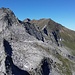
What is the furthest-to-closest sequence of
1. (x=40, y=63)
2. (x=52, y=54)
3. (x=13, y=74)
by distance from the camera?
1. (x=52, y=54)
2. (x=40, y=63)
3. (x=13, y=74)

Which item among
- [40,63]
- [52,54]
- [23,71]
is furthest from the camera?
[52,54]

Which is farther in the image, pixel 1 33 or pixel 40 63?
pixel 1 33

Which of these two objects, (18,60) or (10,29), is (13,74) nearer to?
(18,60)

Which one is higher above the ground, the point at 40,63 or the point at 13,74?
the point at 40,63

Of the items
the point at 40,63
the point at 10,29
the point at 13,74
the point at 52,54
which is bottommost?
the point at 13,74

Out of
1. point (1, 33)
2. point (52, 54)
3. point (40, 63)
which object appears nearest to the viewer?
point (40, 63)

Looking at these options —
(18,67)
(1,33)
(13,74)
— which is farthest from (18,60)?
(1,33)

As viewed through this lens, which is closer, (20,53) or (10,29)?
(20,53)

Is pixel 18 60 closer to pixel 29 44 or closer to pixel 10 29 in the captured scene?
pixel 29 44

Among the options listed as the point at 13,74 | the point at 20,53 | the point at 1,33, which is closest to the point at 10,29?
the point at 1,33
